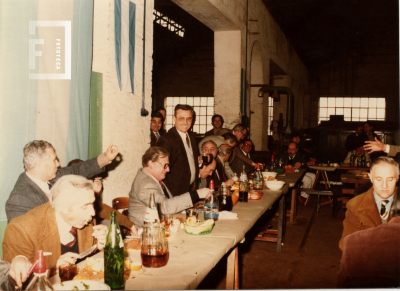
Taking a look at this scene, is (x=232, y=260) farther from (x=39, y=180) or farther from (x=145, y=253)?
(x=39, y=180)

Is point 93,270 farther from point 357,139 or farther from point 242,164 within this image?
point 357,139

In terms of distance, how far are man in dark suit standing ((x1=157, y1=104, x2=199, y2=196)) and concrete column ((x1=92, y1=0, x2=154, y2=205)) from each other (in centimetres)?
53

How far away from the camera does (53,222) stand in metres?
1.84

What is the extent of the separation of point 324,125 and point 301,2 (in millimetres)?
5705

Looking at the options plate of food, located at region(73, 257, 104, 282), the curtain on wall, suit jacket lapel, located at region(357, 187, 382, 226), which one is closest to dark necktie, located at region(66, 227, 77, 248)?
plate of food, located at region(73, 257, 104, 282)

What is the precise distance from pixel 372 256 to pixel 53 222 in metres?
1.55

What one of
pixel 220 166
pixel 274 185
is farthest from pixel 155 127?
pixel 274 185

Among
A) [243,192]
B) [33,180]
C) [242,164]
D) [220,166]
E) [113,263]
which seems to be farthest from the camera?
[242,164]

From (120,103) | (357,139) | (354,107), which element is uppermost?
(354,107)

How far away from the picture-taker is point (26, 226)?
5.84ft

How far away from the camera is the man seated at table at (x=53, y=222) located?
1.76m

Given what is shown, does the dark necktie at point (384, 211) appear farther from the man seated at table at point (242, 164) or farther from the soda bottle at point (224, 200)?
the man seated at table at point (242, 164)

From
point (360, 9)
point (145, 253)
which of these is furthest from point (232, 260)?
point (360, 9)

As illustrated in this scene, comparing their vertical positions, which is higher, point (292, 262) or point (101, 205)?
point (101, 205)
